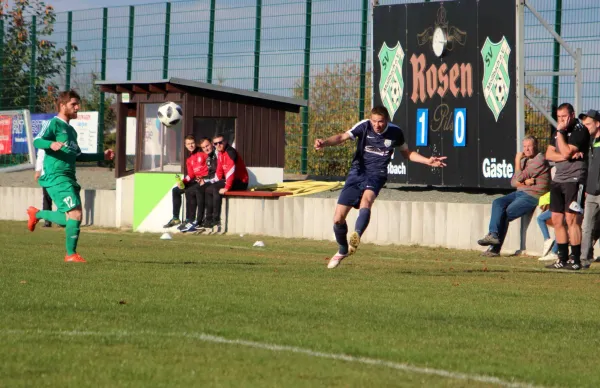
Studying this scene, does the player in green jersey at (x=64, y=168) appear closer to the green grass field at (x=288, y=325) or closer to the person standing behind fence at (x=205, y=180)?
the green grass field at (x=288, y=325)

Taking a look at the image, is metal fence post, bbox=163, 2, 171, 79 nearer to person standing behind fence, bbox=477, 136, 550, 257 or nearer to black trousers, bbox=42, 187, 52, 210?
black trousers, bbox=42, 187, 52, 210

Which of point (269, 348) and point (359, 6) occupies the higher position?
point (359, 6)

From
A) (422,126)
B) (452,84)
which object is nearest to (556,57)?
(452,84)

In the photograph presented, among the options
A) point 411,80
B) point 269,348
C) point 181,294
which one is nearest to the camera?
point 269,348

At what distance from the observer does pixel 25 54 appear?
35.1 meters

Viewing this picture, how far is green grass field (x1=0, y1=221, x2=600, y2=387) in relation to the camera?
6.00 meters

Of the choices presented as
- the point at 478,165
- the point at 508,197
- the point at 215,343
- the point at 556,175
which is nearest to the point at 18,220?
the point at 478,165

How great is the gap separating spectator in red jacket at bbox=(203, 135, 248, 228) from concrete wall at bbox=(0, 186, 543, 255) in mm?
218

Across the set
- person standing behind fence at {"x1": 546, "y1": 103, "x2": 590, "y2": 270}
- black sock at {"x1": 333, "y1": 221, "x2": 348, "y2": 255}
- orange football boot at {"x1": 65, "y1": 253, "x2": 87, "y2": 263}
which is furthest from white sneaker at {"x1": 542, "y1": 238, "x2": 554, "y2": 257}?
orange football boot at {"x1": 65, "y1": 253, "x2": 87, "y2": 263}

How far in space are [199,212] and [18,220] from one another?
304 inches

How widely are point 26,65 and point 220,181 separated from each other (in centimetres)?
1296

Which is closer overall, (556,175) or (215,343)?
(215,343)

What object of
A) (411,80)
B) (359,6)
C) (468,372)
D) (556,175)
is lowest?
(468,372)

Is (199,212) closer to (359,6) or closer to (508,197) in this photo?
(359,6)
